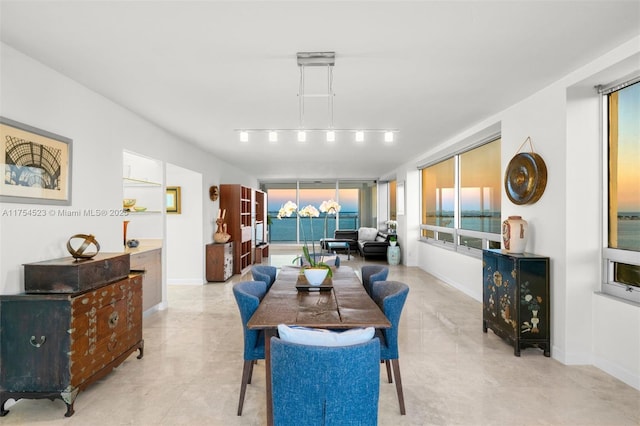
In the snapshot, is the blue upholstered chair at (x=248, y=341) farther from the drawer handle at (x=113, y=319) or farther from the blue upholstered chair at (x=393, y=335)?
the drawer handle at (x=113, y=319)

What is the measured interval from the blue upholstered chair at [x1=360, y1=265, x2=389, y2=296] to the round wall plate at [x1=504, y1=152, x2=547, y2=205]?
1.68 meters

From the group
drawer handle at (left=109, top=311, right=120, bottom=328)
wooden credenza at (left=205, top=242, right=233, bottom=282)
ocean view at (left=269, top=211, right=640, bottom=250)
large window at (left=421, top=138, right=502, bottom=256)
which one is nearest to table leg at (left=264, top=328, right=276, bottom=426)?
drawer handle at (left=109, top=311, right=120, bottom=328)

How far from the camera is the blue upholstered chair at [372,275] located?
343 centimetres

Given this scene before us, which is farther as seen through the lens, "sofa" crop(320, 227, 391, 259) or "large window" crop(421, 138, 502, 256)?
"sofa" crop(320, 227, 391, 259)

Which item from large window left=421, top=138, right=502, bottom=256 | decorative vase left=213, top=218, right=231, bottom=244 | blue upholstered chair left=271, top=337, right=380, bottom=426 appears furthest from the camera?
decorative vase left=213, top=218, right=231, bottom=244

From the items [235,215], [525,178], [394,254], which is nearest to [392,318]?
[525,178]

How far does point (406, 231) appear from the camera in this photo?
896 centimetres

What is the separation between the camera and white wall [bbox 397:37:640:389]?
2.93 metres

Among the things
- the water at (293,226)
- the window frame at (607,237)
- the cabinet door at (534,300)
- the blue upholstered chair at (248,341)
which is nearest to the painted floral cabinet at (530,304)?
the cabinet door at (534,300)

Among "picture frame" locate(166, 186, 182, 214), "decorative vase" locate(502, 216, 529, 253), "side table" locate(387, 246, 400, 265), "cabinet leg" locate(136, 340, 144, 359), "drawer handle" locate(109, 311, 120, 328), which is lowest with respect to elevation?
"cabinet leg" locate(136, 340, 144, 359)

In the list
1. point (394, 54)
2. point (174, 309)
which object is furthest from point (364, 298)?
point (174, 309)

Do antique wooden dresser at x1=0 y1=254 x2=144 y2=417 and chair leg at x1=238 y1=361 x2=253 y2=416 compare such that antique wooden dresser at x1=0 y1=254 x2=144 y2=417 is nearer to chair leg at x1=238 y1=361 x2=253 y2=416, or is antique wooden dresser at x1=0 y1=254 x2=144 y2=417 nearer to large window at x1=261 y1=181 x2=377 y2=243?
chair leg at x1=238 y1=361 x2=253 y2=416

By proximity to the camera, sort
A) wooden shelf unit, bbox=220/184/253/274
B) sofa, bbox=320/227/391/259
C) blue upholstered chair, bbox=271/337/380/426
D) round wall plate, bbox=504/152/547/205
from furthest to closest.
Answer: sofa, bbox=320/227/391/259, wooden shelf unit, bbox=220/184/253/274, round wall plate, bbox=504/152/547/205, blue upholstered chair, bbox=271/337/380/426

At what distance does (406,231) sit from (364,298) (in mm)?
6538
